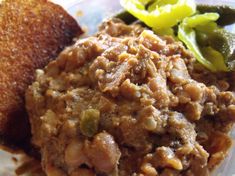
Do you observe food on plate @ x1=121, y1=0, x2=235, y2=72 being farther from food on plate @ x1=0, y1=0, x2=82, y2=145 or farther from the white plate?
food on plate @ x1=0, y1=0, x2=82, y2=145

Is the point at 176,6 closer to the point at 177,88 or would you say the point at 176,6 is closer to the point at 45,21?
the point at 177,88

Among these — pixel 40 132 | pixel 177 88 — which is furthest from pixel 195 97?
pixel 40 132

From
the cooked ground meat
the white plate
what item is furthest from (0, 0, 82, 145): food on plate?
the white plate

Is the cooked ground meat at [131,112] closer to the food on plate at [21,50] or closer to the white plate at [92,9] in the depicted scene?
the food on plate at [21,50]

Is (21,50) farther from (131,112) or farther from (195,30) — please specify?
(195,30)

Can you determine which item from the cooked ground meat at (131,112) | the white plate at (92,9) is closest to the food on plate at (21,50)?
the cooked ground meat at (131,112)

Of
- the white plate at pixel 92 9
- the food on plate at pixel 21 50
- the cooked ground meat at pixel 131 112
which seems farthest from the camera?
the white plate at pixel 92 9
